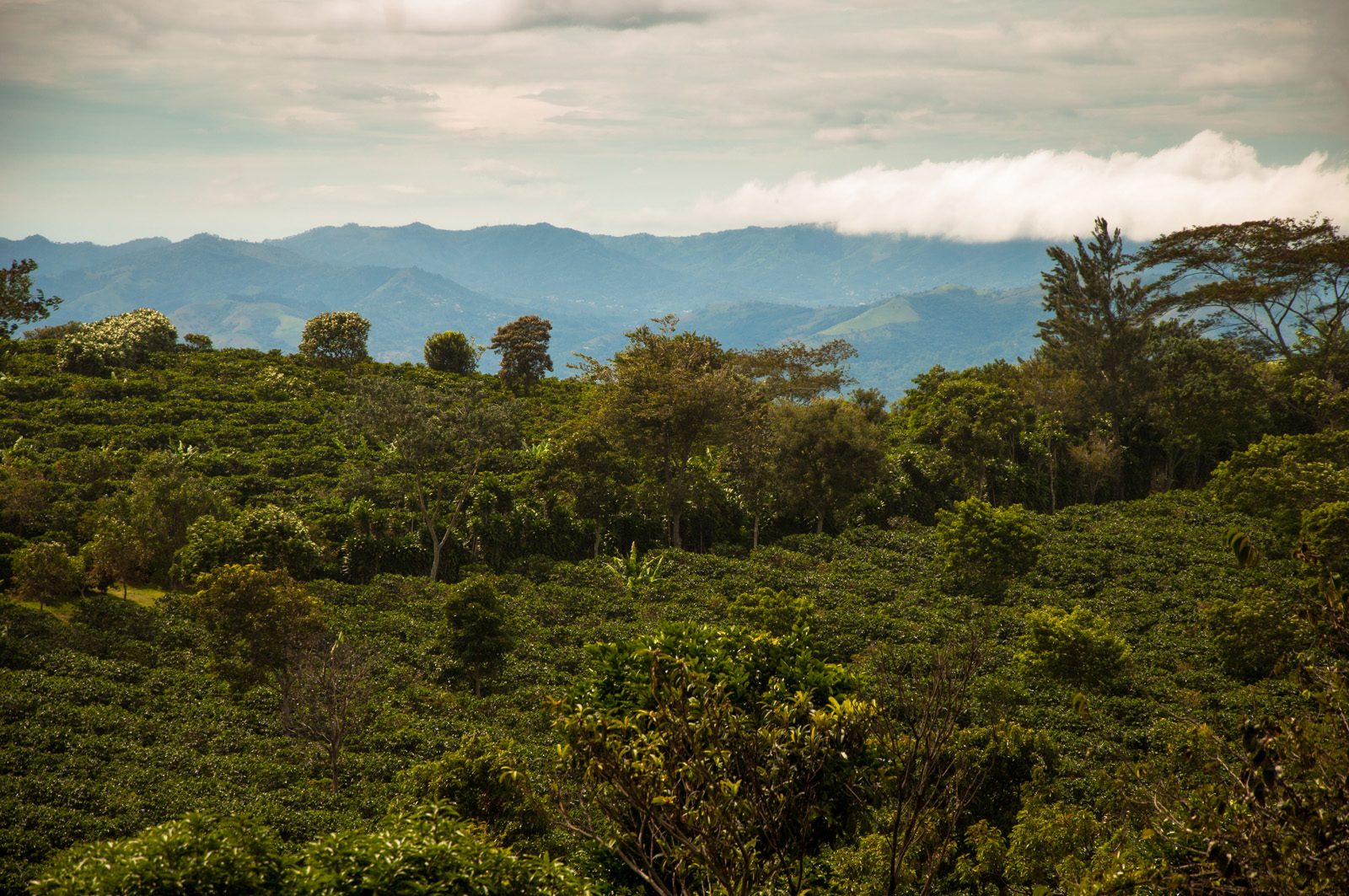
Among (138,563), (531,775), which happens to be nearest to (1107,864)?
(531,775)

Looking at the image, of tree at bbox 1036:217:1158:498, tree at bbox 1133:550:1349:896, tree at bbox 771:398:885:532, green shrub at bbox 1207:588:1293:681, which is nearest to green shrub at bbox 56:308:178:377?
tree at bbox 771:398:885:532

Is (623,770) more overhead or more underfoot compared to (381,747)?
more overhead

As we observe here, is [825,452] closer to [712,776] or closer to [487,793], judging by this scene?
[487,793]

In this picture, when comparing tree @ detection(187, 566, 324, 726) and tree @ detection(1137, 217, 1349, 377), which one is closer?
tree @ detection(187, 566, 324, 726)

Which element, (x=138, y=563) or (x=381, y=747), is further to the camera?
(x=138, y=563)

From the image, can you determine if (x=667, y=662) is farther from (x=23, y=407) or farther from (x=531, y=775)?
(x=23, y=407)

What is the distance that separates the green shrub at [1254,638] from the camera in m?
16.2

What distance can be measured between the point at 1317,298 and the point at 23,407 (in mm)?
58587

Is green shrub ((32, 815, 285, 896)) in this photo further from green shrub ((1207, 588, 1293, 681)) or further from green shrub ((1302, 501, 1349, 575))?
green shrub ((1302, 501, 1349, 575))

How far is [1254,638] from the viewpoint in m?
16.4

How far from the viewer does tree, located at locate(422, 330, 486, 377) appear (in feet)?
170

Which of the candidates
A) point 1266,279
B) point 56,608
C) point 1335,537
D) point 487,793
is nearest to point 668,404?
point 487,793

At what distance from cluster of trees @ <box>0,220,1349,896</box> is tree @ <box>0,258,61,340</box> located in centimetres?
12

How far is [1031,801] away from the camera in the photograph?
11477 millimetres
